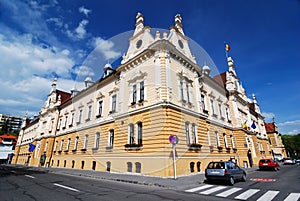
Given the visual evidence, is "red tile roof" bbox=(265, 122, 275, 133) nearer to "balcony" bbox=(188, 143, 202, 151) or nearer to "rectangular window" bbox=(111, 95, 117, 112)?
"balcony" bbox=(188, 143, 202, 151)

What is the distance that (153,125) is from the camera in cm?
1384

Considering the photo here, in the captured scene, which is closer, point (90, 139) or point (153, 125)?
point (153, 125)

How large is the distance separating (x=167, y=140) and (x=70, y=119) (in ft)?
68.1

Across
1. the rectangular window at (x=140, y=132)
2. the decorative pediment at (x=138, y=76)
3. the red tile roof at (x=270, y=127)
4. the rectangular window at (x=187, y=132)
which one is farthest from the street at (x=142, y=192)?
the red tile roof at (x=270, y=127)

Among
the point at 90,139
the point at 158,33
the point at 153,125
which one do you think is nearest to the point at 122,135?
the point at 153,125

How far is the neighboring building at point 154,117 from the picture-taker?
13875 mm

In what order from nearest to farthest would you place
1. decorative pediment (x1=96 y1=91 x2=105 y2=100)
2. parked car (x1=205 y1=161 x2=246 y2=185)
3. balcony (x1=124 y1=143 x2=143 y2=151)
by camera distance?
parked car (x1=205 y1=161 x2=246 y2=185)
balcony (x1=124 y1=143 x2=143 y2=151)
decorative pediment (x1=96 y1=91 x2=105 y2=100)

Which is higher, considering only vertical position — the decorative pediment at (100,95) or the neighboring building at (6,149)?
the decorative pediment at (100,95)

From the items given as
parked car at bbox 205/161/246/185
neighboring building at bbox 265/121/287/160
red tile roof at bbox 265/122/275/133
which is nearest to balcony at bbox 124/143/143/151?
parked car at bbox 205/161/246/185

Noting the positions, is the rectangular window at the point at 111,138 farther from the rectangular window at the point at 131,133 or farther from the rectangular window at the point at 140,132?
the rectangular window at the point at 140,132

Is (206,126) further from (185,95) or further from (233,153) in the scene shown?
(233,153)

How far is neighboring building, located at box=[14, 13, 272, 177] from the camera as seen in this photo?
13875mm

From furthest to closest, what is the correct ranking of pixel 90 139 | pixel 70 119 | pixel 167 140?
pixel 70 119, pixel 90 139, pixel 167 140

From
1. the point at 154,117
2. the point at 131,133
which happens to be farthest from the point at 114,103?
the point at 154,117
